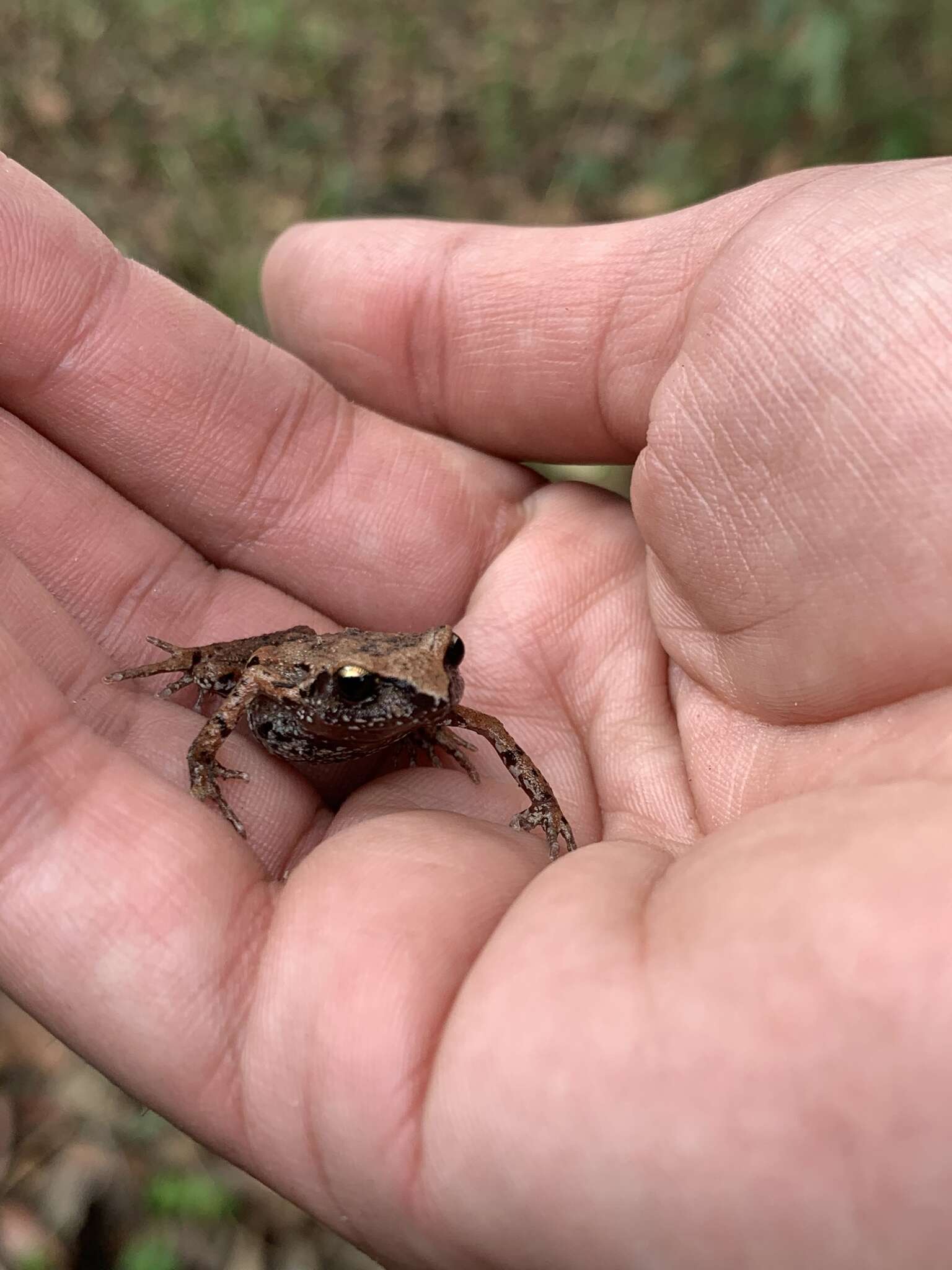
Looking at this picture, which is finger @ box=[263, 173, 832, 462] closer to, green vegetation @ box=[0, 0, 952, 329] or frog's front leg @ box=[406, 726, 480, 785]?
frog's front leg @ box=[406, 726, 480, 785]

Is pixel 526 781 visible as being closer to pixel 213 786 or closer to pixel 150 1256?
pixel 213 786

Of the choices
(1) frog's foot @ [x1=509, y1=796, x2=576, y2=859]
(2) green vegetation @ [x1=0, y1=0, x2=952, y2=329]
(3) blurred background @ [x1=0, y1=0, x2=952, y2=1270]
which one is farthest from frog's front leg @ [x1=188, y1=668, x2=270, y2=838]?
(2) green vegetation @ [x1=0, y1=0, x2=952, y2=329]

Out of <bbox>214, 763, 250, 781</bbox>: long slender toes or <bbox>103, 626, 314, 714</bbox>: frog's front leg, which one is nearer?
<bbox>214, 763, 250, 781</bbox>: long slender toes

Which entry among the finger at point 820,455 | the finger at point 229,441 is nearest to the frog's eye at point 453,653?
the finger at point 820,455

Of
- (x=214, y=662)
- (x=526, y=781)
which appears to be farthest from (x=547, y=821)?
(x=214, y=662)

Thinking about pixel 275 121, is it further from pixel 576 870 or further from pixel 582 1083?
pixel 582 1083

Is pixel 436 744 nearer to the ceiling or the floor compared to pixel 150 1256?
nearer to the ceiling

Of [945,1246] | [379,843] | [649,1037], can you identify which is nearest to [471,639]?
[379,843]

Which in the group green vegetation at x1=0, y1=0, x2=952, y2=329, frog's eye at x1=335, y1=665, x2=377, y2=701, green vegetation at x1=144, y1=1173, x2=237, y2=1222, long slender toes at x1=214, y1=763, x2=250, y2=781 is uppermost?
green vegetation at x1=0, y1=0, x2=952, y2=329
